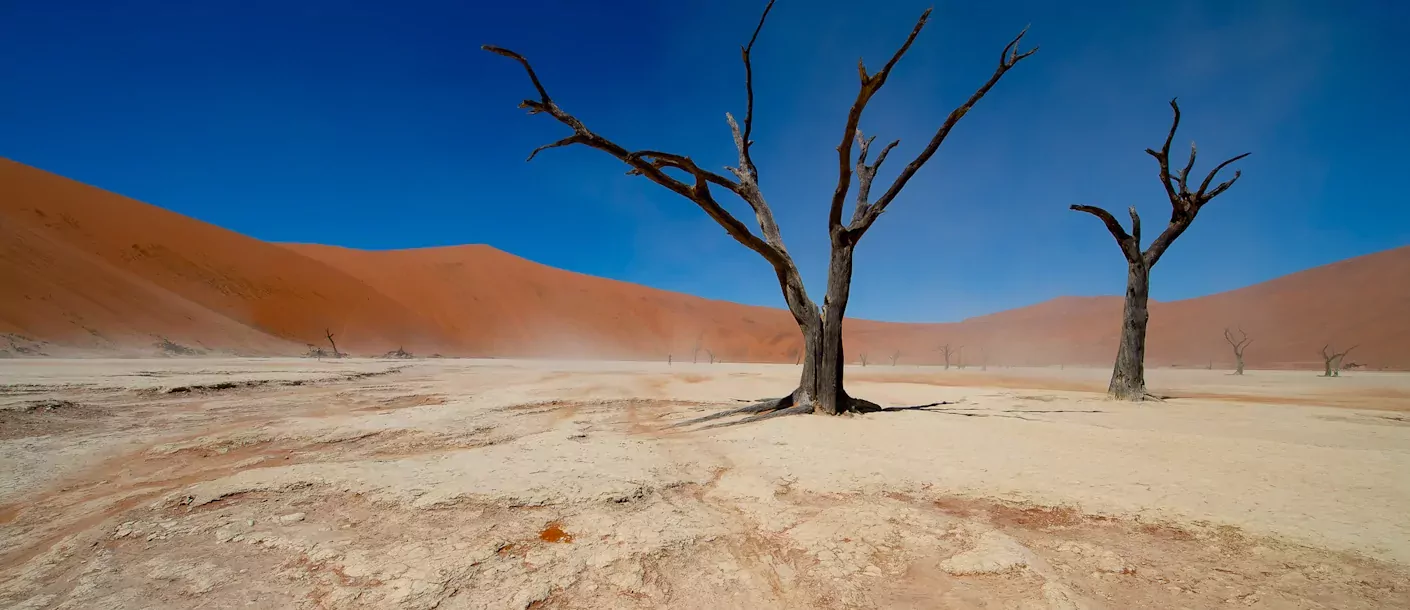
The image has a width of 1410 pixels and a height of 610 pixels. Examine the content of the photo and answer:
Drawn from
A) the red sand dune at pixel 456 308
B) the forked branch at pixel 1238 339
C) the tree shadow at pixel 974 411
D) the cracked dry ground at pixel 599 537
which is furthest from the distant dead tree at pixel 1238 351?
the cracked dry ground at pixel 599 537

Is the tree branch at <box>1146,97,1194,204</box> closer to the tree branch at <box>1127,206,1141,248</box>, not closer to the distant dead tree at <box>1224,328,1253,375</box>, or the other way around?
the tree branch at <box>1127,206,1141,248</box>

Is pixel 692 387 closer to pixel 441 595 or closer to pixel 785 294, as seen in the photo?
pixel 785 294

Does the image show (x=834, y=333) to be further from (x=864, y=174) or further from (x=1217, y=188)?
(x=1217, y=188)

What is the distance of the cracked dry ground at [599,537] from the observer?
2184mm

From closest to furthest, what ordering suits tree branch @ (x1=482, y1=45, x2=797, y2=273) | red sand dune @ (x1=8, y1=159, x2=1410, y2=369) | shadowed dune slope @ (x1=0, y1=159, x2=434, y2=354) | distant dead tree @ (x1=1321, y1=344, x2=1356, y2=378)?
tree branch @ (x1=482, y1=45, x2=797, y2=273)
distant dead tree @ (x1=1321, y1=344, x2=1356, y2=378)
shadowed dune slope @ (x1=0, y1=159, x2=434, y2=354)
red sand dune @ (x1=8, y1=159, x2=1410, y2=369)

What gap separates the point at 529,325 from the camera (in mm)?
59469

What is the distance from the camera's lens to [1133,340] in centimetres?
1123

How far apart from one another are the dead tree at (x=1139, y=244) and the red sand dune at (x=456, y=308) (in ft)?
121

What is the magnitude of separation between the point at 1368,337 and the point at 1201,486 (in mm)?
64391

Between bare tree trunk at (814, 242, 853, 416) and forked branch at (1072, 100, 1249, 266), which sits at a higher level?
forked branch at (1072, 100, 1249, 266)

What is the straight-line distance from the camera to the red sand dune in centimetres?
2780

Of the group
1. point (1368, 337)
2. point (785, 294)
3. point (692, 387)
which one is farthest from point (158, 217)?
point (1368, 337)

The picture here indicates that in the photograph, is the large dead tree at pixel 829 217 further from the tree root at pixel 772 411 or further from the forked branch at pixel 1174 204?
the forked branch at pixel 1174 204

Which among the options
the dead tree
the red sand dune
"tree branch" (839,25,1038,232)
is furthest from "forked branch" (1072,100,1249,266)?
the red sand dune
